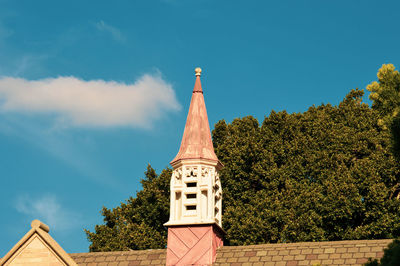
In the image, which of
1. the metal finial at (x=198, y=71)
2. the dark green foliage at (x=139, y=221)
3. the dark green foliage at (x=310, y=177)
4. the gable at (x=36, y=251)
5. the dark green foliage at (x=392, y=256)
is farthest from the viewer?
the dark green foliage at (x=139, y=221)

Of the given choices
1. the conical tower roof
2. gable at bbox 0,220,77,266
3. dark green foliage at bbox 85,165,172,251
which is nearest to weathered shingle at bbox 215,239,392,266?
the conical tower roof

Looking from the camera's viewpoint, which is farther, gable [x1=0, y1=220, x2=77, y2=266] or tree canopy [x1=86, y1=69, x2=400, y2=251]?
tree canopy [x1=86, y1=69, x2=400, y2=251]

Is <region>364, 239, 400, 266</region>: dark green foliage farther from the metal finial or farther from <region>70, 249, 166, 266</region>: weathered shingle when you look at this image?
the metal finial

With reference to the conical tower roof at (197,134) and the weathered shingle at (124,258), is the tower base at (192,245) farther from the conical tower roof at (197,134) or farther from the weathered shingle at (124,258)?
the conical tower roof at (197,134)

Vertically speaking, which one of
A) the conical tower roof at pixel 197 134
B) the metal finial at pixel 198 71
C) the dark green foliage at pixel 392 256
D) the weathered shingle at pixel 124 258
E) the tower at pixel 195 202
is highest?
the metal finial at pixel 198 71

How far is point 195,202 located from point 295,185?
1681cm

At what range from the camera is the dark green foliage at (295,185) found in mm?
38469

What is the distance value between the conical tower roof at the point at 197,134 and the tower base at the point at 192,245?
9.65 ft

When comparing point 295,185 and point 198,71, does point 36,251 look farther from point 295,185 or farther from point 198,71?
point 295,185

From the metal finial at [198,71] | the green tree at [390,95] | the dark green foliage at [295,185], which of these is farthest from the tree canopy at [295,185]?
the green tree at [390,95]

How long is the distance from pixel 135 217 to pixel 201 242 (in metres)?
19.8

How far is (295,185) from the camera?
4119 centimetres

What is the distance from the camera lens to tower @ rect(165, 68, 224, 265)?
81.1 ft

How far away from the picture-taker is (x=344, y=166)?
131ft
